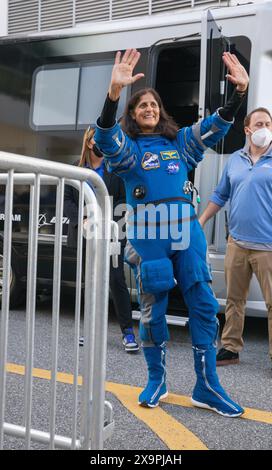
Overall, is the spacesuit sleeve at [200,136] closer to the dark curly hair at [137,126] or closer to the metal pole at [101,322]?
the dark curly hair at [137,126]

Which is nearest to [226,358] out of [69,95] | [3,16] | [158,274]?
[158,274]

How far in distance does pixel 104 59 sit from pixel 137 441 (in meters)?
3.68

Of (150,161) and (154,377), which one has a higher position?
(150,161)

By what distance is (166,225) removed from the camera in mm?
2973

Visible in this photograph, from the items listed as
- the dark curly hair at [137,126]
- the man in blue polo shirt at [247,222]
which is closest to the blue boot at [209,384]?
the man in blue polo shirt at [247,222]

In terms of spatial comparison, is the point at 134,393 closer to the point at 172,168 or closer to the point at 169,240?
the point at 169,240

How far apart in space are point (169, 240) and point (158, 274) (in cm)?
21

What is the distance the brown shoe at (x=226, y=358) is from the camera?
155 inches

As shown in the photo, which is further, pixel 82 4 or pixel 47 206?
pixel 82 4

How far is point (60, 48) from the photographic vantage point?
17.2 feet

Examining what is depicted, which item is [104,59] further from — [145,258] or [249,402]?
[249,402]

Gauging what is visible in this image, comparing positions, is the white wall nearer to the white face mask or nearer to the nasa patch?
the white face mask

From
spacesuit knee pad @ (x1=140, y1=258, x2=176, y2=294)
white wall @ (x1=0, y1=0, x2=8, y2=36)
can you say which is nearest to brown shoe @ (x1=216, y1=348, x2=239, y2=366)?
spacesuit knee pad @ (x1=140, y1=258, x2=176, y2=294)
